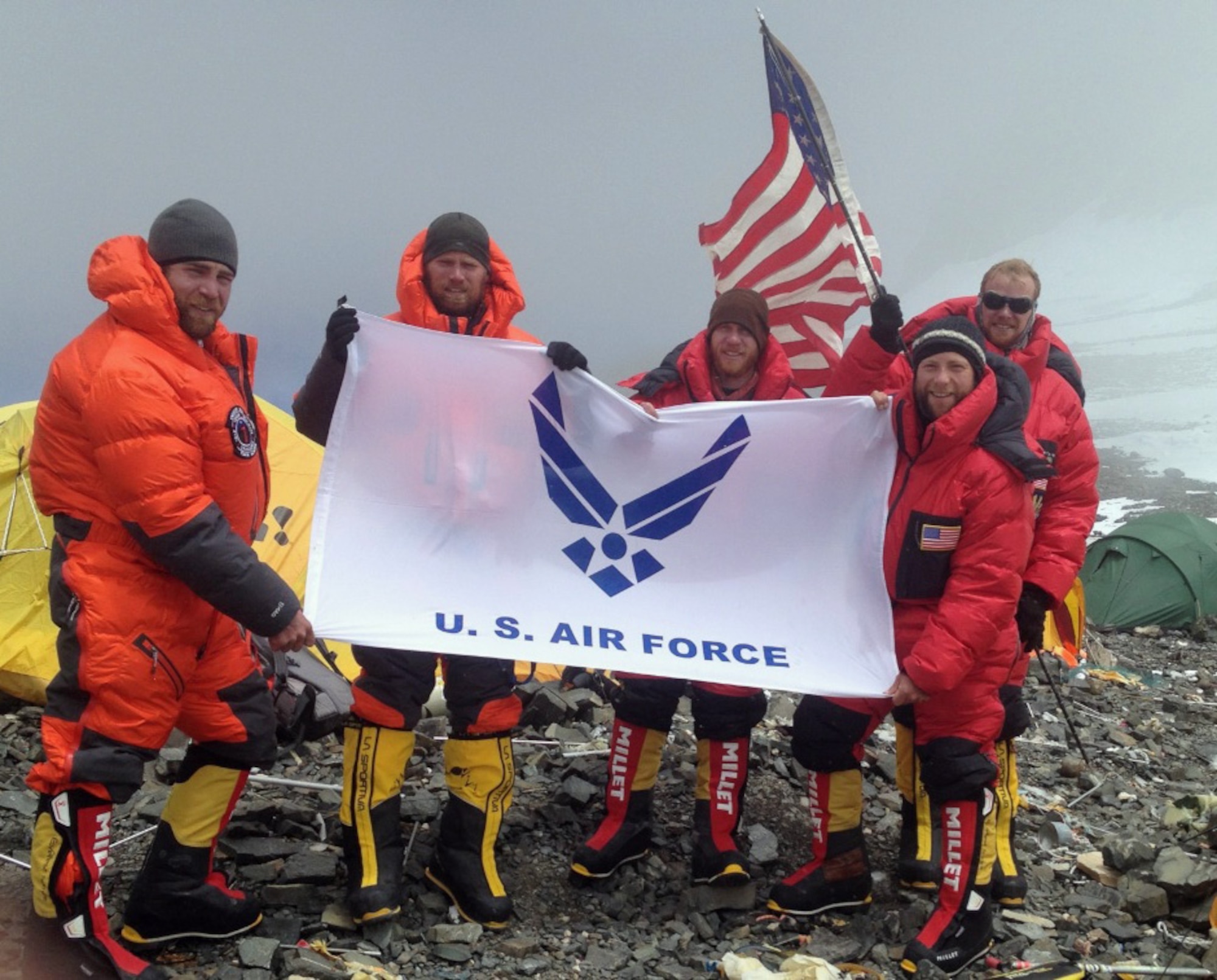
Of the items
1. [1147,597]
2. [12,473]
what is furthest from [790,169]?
[1147,597]

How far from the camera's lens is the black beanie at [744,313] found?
5.27 m

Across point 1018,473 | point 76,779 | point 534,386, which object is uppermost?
point 534,386

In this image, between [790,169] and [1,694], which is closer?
[790,169]

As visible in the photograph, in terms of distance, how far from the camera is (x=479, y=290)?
506cm

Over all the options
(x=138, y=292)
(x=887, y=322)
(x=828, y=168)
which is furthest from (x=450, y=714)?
(x=828, y=168)

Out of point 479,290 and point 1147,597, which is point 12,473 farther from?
point 1147,597

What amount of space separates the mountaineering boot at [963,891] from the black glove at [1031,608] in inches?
37.0

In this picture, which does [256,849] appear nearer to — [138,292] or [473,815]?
[473,815]

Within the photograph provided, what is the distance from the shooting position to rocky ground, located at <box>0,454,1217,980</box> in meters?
4.53

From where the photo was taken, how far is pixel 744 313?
5254mm

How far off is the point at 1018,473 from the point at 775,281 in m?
2.92

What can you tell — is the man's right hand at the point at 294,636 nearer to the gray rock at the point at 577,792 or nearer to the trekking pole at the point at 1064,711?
the gray rock at the point at 577,792

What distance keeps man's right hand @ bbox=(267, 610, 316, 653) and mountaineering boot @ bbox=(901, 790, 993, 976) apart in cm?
297

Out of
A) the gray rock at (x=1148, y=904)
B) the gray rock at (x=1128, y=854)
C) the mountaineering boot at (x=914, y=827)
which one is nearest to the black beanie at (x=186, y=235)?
the mountaineering boot at (x=914, y=827)
